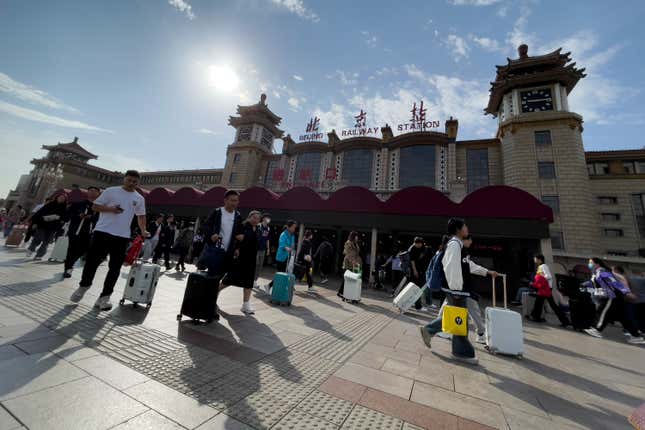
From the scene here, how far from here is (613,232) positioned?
23484 mm

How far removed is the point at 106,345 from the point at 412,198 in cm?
1089

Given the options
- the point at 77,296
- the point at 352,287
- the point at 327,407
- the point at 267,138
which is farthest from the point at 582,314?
the point at 267,138

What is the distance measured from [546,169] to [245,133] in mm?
33792

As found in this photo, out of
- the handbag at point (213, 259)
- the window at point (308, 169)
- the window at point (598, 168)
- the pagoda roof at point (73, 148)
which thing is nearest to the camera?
the handbag at point (213, 259)

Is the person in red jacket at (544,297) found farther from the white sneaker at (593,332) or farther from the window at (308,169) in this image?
the window at (308,169)

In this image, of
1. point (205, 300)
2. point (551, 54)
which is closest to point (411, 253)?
point (205, 300)

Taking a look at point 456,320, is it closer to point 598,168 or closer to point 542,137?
point 542,137

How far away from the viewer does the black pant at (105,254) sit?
3.90 metres

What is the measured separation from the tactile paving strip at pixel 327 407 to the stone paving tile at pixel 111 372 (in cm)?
137

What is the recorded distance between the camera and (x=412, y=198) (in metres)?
11.2

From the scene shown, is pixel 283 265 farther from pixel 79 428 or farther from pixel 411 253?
pixel 79 428

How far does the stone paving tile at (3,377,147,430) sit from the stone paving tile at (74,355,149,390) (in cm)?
10

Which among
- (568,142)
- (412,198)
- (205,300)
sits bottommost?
(205,300)

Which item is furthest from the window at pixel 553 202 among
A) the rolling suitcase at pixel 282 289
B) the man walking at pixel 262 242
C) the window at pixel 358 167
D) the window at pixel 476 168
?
the rolling suitcase at pixel 282 289
